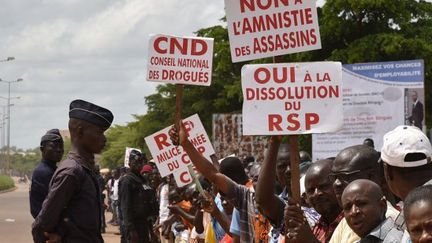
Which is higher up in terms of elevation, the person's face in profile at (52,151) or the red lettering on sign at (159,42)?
the red lettering on sign at (159,42)

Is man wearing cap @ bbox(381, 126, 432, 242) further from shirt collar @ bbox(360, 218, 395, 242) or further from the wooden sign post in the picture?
the wooden sign post

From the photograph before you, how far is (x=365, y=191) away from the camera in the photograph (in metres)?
4.84

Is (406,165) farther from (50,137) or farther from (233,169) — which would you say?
(50,137)

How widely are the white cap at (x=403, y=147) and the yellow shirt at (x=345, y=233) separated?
580 mm

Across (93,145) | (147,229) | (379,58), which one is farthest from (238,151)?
(93,145)

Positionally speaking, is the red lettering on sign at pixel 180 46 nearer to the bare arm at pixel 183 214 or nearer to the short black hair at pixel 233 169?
the short black hair at pixel 233 169

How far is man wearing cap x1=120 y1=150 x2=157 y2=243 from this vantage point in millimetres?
13312

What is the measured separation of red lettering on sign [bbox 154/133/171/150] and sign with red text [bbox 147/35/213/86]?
7.03 feet

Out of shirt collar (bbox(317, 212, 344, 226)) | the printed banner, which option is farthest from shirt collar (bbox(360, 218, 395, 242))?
the printed banner

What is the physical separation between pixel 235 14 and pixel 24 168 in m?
191

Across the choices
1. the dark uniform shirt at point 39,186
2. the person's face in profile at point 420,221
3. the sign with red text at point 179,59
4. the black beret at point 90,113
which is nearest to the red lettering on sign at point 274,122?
the black beret at point 90,113

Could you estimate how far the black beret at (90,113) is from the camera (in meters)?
6.44

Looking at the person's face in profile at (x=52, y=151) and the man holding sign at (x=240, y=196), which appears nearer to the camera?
Answer: the man holding sign at (x=240, y=196)

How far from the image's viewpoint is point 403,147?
4520mm
